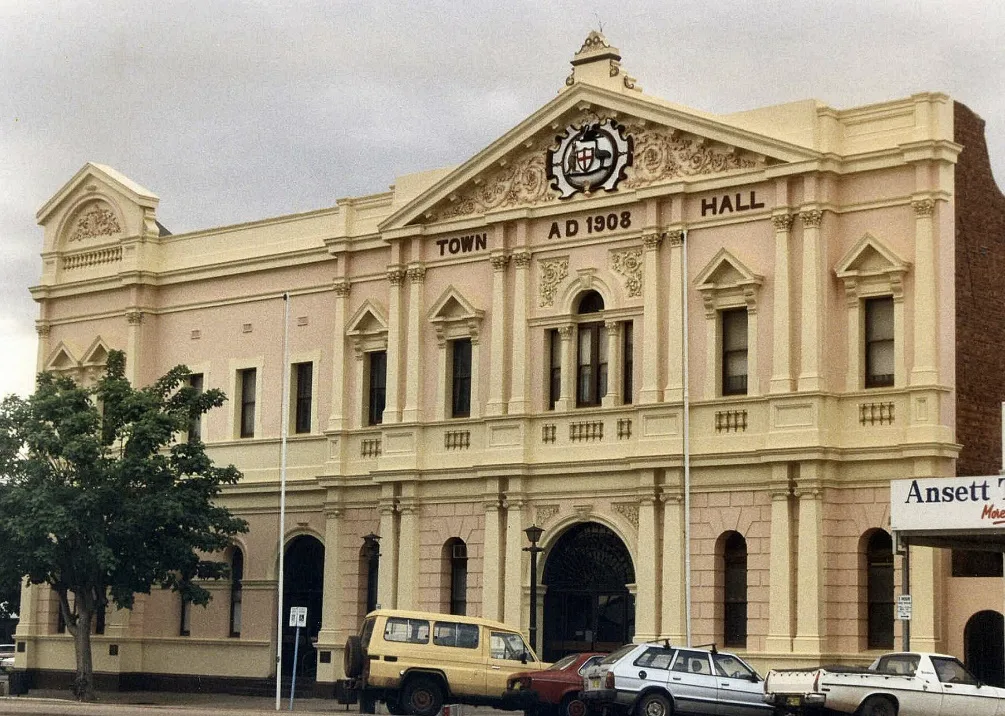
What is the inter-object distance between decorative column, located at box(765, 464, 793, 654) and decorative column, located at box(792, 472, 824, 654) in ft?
0.66

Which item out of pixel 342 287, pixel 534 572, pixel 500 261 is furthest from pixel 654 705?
pixel 342 287

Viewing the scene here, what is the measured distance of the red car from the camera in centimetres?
3469

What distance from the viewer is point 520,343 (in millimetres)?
44812

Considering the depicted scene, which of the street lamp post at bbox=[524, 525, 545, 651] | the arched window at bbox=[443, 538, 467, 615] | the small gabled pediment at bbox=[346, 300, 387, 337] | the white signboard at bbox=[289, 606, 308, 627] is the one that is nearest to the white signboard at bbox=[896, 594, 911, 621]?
the street lamp post at bbox=[524, 525, 545, 651]

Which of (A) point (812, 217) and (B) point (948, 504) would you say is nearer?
(B) point (948, 504)

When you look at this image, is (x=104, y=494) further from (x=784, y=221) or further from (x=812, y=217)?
(x=812, y=217)

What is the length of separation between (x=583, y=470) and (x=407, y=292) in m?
7.22

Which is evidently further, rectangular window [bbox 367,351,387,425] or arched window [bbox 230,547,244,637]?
arched window [bbox 230,547,244,637]

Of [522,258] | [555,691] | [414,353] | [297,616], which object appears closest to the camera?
[555,691]

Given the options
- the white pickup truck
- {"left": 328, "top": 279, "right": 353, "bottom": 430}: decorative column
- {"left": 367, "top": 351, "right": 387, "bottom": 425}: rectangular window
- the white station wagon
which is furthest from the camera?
{"left": 328, "top": 279, "right": 353, "bottom": 430}: decorative column

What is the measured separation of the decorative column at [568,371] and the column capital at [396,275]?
524cm

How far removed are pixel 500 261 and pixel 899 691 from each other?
676 inches

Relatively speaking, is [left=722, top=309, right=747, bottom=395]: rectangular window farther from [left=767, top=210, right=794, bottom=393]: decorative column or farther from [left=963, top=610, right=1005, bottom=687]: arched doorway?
[left=963, top=610, right=1005, bottom=687]: arched doorway

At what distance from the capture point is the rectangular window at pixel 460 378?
153 feet
